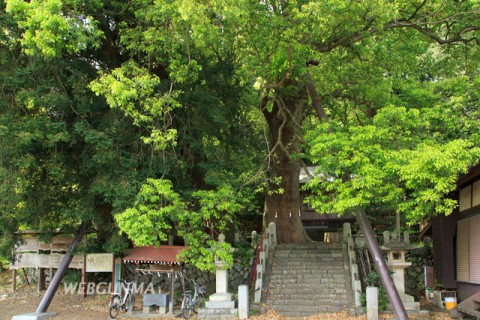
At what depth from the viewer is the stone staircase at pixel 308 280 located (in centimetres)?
1353

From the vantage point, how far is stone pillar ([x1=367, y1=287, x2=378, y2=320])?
481 inches

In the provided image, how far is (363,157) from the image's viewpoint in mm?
10898

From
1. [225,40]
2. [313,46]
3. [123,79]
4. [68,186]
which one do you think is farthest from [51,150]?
[313,46]

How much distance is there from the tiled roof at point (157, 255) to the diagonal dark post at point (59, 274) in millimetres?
2265

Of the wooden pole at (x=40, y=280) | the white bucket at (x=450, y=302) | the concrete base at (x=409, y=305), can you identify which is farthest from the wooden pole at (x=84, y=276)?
the white bucket at (x=450, y=302)

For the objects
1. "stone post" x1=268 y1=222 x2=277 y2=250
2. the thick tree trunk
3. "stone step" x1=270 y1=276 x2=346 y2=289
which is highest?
the thick tree trunk

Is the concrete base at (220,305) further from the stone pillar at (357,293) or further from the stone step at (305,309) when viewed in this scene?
the stone pillar at (357,293)

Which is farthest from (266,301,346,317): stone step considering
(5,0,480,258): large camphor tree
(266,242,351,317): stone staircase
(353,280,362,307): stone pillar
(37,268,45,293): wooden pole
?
(37,268,45,293): wooden pole

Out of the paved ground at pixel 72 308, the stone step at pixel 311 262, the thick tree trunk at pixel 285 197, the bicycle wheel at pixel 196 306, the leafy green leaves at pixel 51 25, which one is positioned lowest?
the paved ground at pixel 72 308

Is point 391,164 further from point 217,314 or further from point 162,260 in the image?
point 162,260

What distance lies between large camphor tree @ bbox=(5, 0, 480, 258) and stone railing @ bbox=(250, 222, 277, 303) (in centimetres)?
311

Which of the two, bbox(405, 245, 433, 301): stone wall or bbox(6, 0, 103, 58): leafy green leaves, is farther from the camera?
bbox(405, 245, 433, 301): stone wall

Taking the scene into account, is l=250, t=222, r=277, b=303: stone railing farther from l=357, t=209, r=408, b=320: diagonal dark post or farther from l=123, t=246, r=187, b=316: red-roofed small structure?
l=357, t=209, r=408, b=320: diagonal dark post

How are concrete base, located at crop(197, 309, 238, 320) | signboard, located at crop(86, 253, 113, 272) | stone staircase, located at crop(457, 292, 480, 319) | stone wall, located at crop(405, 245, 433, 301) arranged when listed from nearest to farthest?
stone staircase, located at crop(457, 292, 480, 319) → concrete base, located at crop(197, 309, 238, 320) → signboard, located at crop(86, 253, 113, 272) → stone wall, located at crop(405, 245, 433, 301)
